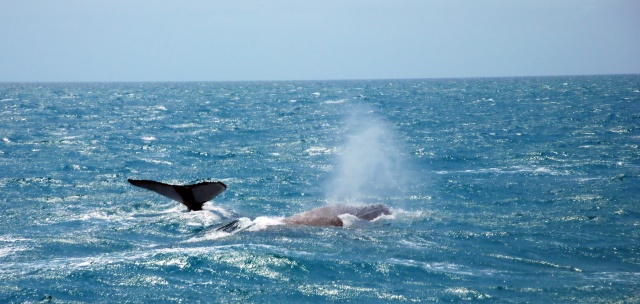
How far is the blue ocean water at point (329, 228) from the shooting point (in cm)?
1284

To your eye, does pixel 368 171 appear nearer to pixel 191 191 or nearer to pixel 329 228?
pixel 329 228

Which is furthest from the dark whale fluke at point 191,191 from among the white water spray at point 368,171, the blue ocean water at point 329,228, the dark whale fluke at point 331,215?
the white water spray at point 368,171

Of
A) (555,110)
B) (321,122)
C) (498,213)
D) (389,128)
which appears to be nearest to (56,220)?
(498,213)

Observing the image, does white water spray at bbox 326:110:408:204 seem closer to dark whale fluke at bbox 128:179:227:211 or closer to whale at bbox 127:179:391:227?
whale at bbox 127:179:391:227

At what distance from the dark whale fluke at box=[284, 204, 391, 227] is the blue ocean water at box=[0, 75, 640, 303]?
376mm

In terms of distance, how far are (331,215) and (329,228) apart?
734 millimetres

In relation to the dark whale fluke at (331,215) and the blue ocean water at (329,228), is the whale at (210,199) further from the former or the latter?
the blue ocean water at (329,228)

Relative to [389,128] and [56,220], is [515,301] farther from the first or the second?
[389,128]

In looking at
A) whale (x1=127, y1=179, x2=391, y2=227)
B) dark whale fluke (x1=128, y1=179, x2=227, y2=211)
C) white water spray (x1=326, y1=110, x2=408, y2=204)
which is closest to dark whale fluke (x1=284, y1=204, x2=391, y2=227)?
whale (x1=127, y1=179, x2=391, y2=227)

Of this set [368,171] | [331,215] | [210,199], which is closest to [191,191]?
[210,199]

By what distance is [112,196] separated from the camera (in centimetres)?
2261

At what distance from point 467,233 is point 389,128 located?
32.0 meters

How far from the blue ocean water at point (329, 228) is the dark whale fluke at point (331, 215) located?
0.38m

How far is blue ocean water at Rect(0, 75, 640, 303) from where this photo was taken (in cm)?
1284
